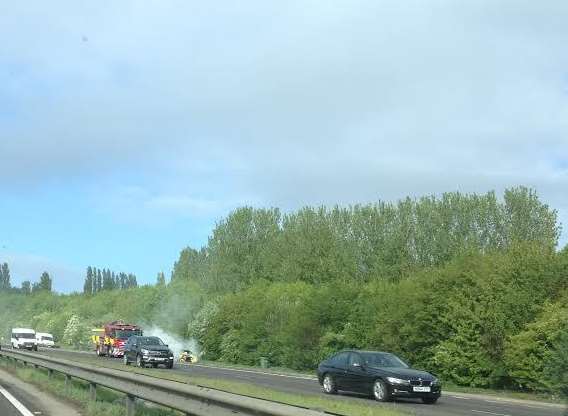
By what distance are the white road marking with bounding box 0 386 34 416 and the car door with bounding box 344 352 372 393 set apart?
972 centimetres

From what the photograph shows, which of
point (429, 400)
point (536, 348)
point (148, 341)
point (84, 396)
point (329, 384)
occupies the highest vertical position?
point (536, 348)

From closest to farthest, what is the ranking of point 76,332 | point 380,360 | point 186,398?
point 186,398
point 380,360
point 76,332

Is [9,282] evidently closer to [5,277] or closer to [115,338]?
[5,277]

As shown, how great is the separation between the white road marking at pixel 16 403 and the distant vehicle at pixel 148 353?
17.5 metres

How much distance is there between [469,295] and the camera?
33094 mm

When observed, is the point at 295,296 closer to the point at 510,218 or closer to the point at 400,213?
the point at 400,213

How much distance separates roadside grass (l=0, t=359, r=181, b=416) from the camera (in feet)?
46.9

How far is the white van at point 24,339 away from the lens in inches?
2820

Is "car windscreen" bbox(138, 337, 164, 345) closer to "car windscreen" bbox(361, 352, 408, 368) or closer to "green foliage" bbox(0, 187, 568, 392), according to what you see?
"green foliage" bbox(0, 187, 568, 392)

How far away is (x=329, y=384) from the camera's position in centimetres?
2425

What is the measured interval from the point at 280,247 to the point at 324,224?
17.7 ft

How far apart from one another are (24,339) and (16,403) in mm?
58266

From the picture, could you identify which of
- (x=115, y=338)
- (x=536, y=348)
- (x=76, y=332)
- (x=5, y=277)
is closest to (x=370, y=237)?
(x=115, y=338)

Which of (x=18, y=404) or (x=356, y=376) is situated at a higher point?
(x=356, y=376)
